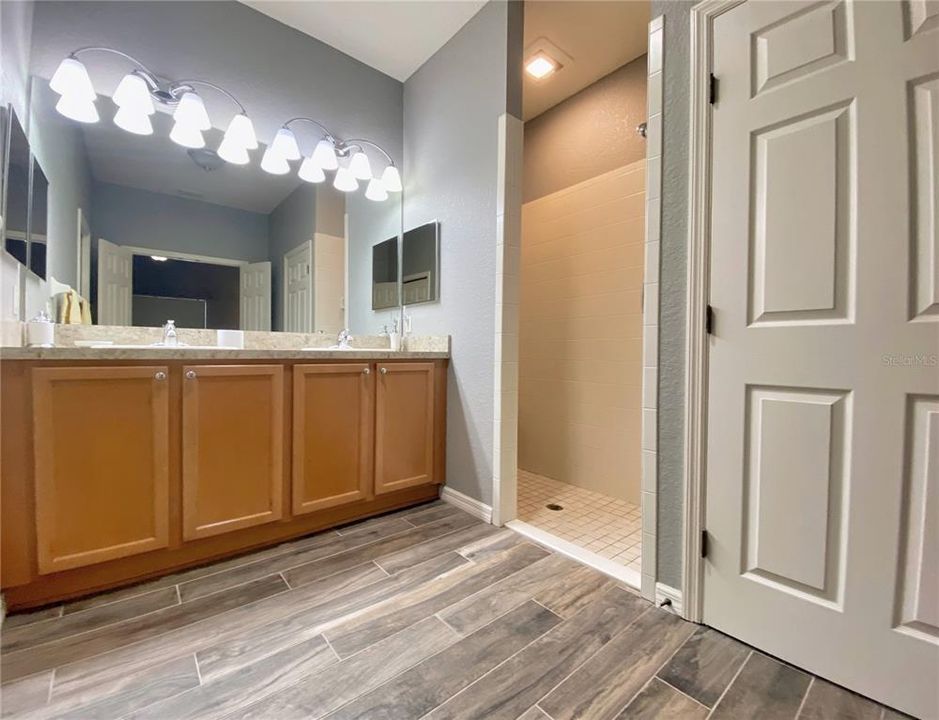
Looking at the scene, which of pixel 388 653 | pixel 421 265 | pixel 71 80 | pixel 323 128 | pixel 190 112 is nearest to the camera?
pixel 388 653

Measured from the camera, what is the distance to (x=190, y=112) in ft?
6.00

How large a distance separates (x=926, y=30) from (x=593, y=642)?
1.80 meters

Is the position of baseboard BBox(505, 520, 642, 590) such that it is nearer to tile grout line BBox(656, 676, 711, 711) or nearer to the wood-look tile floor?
the wood-look tile floor

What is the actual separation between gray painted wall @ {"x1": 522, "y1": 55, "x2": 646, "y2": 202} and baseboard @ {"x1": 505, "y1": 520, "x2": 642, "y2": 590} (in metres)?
2.23

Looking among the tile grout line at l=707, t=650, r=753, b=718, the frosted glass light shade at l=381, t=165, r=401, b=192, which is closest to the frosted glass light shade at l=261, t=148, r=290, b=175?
the frosted glass light shade at l=381, t=165, r=401, b=192

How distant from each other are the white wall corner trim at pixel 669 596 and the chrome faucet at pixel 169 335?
2262 millimetres

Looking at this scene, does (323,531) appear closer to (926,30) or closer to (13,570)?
(13,570)

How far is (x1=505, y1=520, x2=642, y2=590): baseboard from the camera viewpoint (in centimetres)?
146

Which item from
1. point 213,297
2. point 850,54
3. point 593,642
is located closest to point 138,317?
point 213,297

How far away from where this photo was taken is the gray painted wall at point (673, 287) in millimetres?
1262

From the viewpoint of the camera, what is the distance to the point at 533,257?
296 cm

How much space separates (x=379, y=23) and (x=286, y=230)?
1.28 metres

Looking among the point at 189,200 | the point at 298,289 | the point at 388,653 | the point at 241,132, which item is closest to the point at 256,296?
the point at 298,289

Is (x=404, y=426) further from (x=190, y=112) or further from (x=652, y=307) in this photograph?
(x=190, y=112)
